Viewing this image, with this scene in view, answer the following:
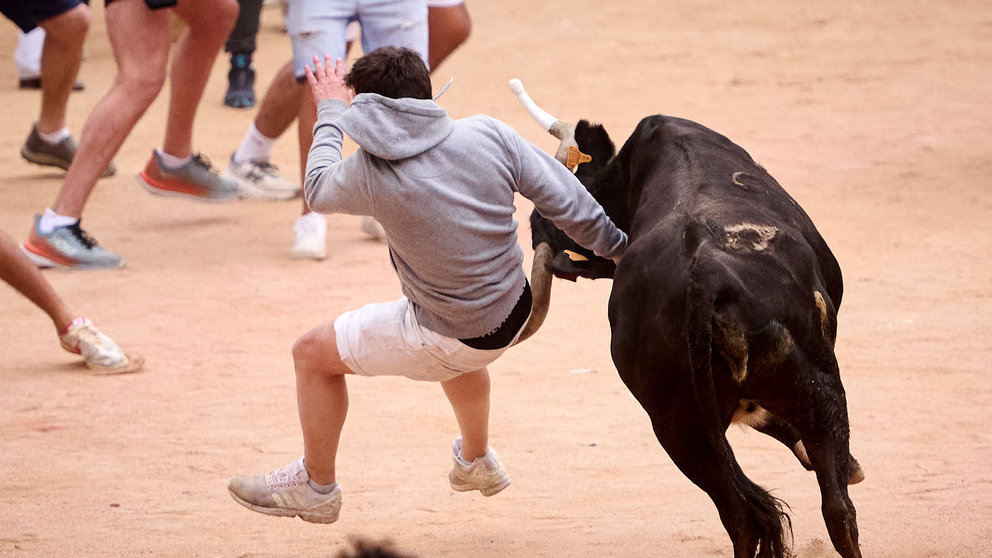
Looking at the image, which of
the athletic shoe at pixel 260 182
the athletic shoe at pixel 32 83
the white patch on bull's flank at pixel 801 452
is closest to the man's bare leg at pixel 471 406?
the white patch on bull's flank at pixel 801 452

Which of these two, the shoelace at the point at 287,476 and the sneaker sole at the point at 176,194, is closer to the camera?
the shoelace at the point at 287,476

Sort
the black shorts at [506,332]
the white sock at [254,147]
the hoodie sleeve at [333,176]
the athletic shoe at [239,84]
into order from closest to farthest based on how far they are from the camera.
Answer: the hoodie sleeve at [333,176]
the black shorts at [506,332]
the white sock at [254,147]
the athletic shoe at [239,84]

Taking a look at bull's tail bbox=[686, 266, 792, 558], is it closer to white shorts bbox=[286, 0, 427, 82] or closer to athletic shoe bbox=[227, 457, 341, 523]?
athletic shoe bbox=[227, 457, 341, 523]

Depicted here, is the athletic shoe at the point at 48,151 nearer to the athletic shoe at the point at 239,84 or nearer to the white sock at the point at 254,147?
the white sock at the point at 254,147

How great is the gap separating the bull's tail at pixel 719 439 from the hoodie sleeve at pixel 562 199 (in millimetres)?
596

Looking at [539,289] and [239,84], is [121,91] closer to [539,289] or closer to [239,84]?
[539,289]

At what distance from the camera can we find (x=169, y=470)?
189 inches

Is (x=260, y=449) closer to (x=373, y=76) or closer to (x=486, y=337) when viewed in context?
(x=486, y=337)

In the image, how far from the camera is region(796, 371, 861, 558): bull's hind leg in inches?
129

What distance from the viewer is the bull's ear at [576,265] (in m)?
4.19

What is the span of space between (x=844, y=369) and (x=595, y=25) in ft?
31.7

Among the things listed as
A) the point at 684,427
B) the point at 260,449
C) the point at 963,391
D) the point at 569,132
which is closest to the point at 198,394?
the point at 260,449

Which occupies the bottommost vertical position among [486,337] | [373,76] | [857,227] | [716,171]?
[857,227]

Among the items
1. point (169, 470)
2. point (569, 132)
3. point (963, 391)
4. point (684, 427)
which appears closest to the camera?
point (684, 427)
